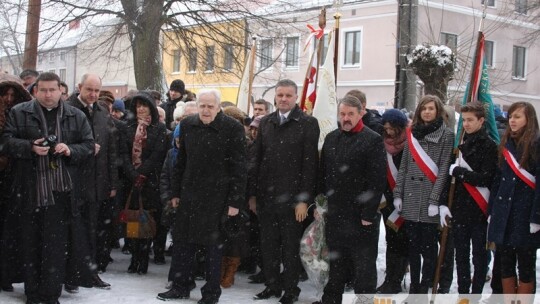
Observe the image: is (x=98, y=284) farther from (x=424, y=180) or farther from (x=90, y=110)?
(x=424, y=180)

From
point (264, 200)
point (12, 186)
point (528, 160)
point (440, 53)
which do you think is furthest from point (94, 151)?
point (440, 53)

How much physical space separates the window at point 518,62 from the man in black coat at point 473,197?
30.2 m

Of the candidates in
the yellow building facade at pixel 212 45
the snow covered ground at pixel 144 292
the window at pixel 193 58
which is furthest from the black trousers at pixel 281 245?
the window at pixel 193 58

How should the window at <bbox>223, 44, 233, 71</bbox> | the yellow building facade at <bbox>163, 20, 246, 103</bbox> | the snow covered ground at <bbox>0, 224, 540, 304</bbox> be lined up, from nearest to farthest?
1. the snow covered ground at <bbox>0, 224, 540, 304</bbox>
2. the yellow building facade at <bbox>163, 20, 246, 103</bbox>
3. the window at <bbox>223, 44, 233, 71</bbox>

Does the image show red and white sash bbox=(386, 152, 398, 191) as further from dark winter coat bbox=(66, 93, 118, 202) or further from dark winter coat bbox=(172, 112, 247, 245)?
dark winter coat bbox=(66, 93, 118, 202)

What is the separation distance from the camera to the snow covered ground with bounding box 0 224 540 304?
6.47 m

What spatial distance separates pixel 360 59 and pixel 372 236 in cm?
2674

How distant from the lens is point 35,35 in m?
14.8

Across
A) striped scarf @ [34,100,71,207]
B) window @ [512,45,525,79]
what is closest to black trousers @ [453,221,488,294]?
striped scarf @ [34,100,71,207]

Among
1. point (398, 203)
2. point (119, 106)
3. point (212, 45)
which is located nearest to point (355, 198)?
point (398, 203)

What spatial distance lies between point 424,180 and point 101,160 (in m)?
3.27

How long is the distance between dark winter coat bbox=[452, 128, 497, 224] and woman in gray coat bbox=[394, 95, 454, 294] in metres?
0.16

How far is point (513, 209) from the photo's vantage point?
5941 millimetres

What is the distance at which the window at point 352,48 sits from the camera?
3259 cm
